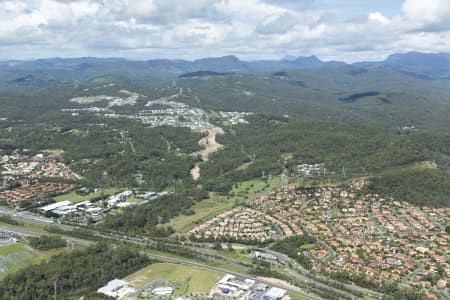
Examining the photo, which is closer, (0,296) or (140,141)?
(0,296)

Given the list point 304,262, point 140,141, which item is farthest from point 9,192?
point 304,262

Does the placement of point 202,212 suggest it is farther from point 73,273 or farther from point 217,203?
point 73,273

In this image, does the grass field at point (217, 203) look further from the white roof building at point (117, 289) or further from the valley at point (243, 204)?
the white roof building at point (117, 289)

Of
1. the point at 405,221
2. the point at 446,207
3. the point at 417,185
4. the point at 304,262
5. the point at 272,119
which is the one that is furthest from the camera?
the point at 272,119

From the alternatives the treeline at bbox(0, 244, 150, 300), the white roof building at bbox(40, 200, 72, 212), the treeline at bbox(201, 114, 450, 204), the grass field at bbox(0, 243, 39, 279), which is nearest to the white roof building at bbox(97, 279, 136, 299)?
the treeline at bbox(0, 244, 150, 300)

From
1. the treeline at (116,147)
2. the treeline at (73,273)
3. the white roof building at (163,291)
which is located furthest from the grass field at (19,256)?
the treeline at (116,147)

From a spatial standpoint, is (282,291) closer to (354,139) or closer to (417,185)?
(417,185)

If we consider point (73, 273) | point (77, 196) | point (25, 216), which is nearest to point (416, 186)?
point (73, 273)
